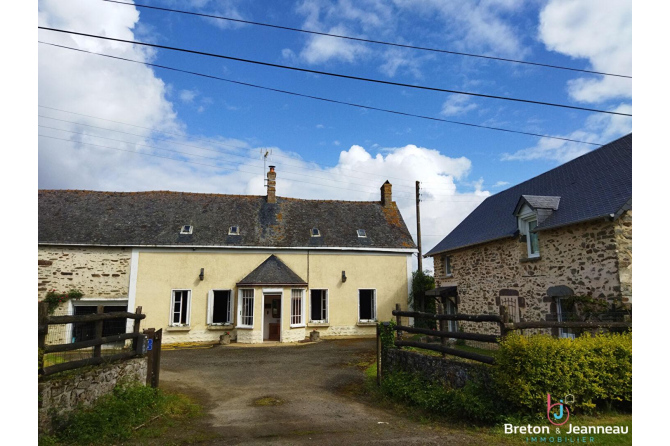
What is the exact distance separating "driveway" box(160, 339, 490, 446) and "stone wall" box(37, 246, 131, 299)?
5171 mm

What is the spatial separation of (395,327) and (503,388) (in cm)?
355

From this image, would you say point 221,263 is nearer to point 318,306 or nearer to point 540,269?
point 318,306

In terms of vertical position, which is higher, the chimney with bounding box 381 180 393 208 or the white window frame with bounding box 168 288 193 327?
the chimney with bounding box 381 180 393 208

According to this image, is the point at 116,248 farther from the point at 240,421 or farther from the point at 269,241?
the point at 240,421

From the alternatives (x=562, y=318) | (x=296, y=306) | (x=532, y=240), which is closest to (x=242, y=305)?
(x=296, y=306)

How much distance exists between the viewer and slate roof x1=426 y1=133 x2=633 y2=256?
11.0 metres

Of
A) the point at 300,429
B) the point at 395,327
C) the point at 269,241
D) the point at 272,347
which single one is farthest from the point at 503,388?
the point at 269,241

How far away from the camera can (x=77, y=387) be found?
5688 mm

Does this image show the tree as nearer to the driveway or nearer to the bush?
the driveway

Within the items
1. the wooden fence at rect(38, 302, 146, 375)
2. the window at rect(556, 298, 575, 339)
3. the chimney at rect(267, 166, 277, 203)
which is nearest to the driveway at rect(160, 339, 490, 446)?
the wooden fence at rect(38, 302, 146, 375)

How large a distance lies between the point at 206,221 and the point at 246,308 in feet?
16.0

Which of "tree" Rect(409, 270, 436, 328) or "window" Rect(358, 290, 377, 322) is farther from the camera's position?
"tree" Rect(409, 270, 436, 328)

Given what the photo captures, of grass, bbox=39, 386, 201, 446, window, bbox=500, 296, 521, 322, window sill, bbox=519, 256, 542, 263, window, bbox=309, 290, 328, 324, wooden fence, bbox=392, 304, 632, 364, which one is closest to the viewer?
grass, bbox=39, 386, 201, 446

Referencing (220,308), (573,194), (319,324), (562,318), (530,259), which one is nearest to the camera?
(562,318)
